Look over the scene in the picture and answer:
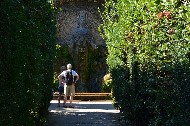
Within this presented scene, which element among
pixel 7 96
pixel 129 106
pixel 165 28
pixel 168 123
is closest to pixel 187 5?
pixel 165 28

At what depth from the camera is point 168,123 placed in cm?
612

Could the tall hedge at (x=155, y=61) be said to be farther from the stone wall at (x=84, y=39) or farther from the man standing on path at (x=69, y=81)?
the stone wall at (x=84, y=39)

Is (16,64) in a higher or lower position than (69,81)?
lower

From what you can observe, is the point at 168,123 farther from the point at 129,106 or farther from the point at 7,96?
the point at 129,106

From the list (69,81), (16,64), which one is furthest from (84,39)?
(16,64)

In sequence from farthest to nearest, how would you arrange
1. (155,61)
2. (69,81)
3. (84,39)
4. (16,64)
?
(84,39) < (69,81) < (155,61) < (16,64)

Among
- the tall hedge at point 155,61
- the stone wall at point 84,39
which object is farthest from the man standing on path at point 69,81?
the stone wall at point 84,39

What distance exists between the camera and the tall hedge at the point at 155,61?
580 centimetres

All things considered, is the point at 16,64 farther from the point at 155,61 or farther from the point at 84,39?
the point at 84,39

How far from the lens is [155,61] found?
7.57m

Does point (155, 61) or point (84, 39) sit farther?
point (84, 39)

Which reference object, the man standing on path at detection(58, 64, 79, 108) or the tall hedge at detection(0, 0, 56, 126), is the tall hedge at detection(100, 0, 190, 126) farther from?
the man standing on path at detection(58, 64, 79, 108)

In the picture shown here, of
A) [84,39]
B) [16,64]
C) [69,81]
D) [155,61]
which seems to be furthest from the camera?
[84,39]

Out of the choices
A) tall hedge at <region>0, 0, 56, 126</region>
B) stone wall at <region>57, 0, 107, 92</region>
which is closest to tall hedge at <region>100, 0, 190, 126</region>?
tall hedge at <region>0, 0, 56, 126</region>
